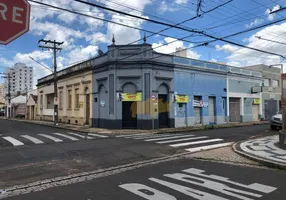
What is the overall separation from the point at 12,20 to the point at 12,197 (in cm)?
430

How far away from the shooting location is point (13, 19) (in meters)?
2.42

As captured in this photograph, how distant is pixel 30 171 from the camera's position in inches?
298

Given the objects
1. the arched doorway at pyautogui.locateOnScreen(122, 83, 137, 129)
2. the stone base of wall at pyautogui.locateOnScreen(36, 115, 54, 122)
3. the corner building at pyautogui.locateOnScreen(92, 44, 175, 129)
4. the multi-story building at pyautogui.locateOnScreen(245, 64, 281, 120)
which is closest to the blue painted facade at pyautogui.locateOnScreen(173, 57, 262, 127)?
the corner building at pyautogui.locateOnScreen(92, 44, 175, 129)

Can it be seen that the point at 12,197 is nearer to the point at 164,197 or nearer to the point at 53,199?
the point at 53,199

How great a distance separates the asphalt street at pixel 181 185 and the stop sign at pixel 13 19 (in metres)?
3.76

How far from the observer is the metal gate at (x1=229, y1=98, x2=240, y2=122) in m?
30.0

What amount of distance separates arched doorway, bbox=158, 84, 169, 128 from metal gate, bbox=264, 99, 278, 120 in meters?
17.9

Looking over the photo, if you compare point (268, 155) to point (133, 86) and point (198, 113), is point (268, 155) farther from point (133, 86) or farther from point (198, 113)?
point (198, 113)

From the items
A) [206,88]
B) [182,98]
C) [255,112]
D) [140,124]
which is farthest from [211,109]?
[140,124]

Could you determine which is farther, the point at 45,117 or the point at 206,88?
the point at 45,117

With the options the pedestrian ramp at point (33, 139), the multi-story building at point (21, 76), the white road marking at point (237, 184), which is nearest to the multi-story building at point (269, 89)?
the pedestrian ramp at point (33, 139)

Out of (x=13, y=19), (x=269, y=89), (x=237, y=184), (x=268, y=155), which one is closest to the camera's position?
(x=13, y=19)

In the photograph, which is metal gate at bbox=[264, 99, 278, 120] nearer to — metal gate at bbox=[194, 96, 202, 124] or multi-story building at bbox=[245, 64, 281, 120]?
multi-story building at bbox=[245, 64, 281, 120]

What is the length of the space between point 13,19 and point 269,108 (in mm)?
37476
